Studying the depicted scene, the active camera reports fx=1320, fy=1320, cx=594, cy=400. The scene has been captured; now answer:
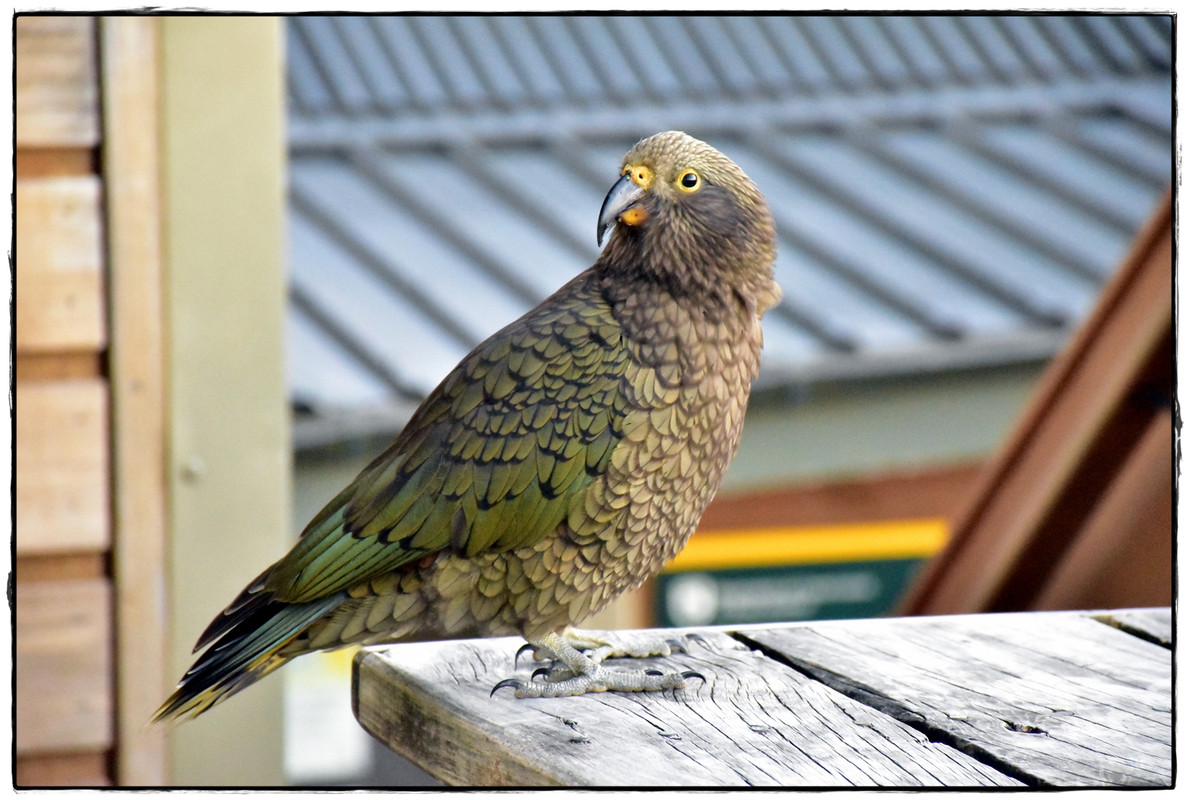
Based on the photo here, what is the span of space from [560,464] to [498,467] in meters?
0.10

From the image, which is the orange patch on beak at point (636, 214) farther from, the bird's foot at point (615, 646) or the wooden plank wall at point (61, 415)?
the wooden plank wall at point (61, 415)

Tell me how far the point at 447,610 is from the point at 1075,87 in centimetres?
634

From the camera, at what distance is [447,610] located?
6.88ft

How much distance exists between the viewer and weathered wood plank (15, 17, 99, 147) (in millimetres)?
2844

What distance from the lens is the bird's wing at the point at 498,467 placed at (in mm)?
2041

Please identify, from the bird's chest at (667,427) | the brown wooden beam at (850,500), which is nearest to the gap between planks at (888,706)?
the bird's chest at (667,427)

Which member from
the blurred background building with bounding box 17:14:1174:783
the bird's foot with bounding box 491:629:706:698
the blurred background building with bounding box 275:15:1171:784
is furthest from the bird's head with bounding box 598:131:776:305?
the blurred background building with bounding box 275:15:1171:784

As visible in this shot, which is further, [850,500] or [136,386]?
[850,500]

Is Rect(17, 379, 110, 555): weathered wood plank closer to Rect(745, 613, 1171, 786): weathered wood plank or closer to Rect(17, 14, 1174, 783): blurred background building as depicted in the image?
Rect(17, 14, 1174, 783): blurred background building

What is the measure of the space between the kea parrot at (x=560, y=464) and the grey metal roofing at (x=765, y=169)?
2505 millimetres

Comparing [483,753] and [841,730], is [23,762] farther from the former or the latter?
[841,730]

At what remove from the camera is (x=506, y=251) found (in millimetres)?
5559

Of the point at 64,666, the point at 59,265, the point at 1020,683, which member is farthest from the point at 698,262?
the point at 64,666

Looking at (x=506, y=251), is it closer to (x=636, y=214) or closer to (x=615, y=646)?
(x=615, y=646)
